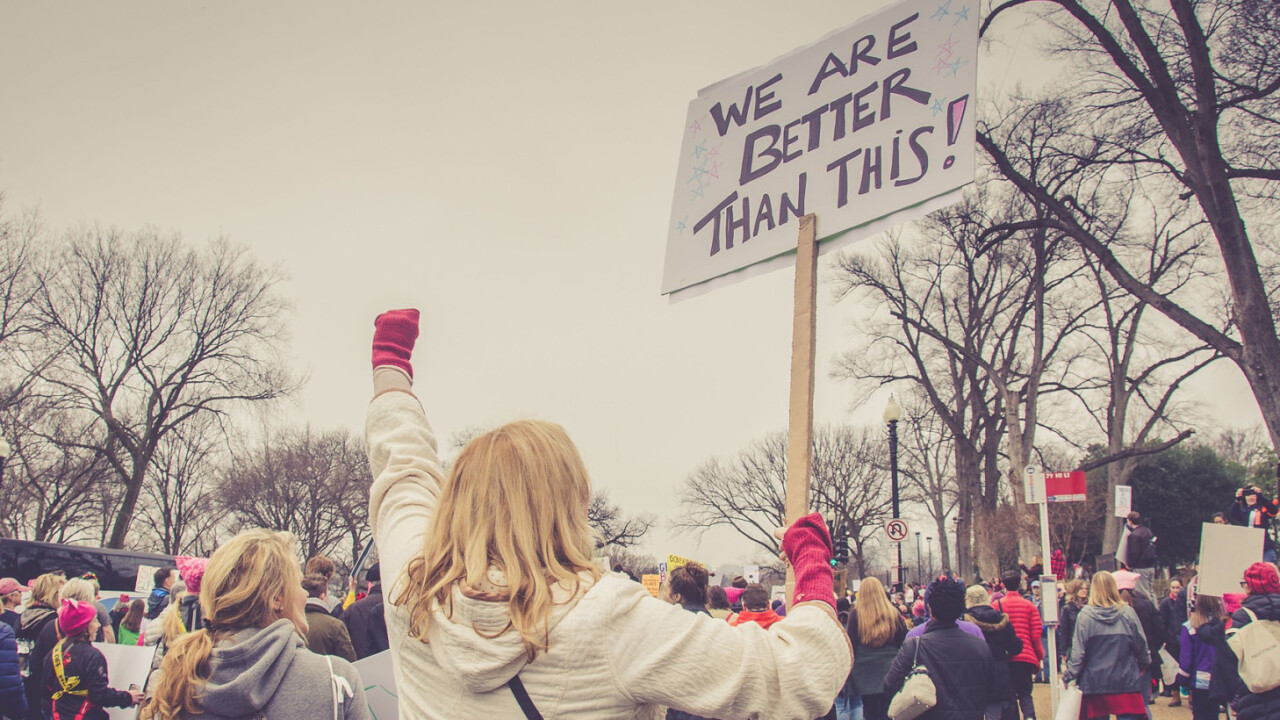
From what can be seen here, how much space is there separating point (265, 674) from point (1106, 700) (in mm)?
7551

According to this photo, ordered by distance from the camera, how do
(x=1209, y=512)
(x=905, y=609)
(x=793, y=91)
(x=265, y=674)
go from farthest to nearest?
1. (x=1209, y=512)
2. (x=905, y=609)
3. (x=793, y=91)
4. (x=265, y=674)

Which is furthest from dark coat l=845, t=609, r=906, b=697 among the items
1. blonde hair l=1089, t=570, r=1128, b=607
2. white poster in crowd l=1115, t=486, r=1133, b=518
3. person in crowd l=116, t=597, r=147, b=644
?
white poster in crowd l=1115, t=486, r=1133, b=518

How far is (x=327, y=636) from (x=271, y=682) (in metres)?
3.06

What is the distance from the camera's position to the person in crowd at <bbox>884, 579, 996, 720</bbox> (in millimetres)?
6336

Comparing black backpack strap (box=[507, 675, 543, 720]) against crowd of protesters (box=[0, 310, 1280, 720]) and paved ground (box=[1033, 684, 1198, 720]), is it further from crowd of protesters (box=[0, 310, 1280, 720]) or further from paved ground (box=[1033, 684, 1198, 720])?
paved ground (box=[1033, 684, 1198, 720])

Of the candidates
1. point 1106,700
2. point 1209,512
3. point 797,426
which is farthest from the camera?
point 1209,512

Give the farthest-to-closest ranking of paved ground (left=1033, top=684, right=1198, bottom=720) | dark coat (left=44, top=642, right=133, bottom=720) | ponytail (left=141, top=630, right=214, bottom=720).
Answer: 1. paved ground (left=1033, top=684, right=1198, bottom=720)
2. dark coat (left=44, top=642, right=133, bottom=720)
3. ponytail (left=141, top=630, right=214, bottom=720)

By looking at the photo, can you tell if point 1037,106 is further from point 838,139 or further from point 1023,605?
point 838,139

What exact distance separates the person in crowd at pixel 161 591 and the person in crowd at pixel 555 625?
10.5 meters

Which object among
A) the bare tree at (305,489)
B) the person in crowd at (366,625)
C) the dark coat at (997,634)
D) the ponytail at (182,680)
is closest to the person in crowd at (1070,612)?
the dark coat at (997,634)

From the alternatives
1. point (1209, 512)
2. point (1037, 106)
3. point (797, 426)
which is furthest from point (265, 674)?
point (1209, 512)

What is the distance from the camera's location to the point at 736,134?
3594 mm

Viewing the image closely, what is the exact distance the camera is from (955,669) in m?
6.36

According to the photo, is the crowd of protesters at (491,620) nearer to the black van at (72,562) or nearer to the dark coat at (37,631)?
the dark coat at (37,631)
